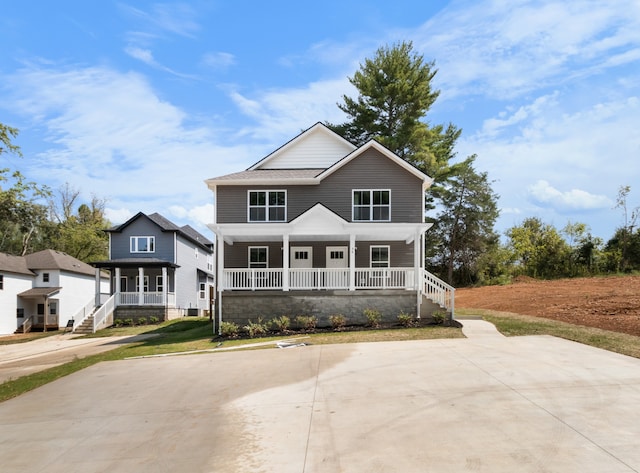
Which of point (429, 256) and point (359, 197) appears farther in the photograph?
point (429, 256)

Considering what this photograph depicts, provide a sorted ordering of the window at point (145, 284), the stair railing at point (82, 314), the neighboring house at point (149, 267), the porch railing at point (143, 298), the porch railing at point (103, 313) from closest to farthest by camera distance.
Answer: the porch railing at point (103, 313), the stair railing at point (82, 314), the neighboring house at point (149, 267), the porch railing at point (143, 298), the window at point (145, 284)

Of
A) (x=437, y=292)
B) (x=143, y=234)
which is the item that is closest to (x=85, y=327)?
(x=143, y=234)

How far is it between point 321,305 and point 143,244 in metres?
19.4

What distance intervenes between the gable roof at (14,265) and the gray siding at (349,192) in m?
21.8

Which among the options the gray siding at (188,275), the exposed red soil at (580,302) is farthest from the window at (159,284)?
the exposed red soil at (580,302)

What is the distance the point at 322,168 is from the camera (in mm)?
22484

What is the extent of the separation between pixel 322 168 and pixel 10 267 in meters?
26.0

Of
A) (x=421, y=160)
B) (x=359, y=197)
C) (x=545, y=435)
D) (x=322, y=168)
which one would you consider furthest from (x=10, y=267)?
(x=545, y=435)

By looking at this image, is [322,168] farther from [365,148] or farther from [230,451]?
[230,451]

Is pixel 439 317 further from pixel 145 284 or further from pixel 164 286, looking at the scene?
pixel 145 284

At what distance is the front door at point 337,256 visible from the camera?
20.6 m

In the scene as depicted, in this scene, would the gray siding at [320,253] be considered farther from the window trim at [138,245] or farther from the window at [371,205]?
the window trim at [138,245]

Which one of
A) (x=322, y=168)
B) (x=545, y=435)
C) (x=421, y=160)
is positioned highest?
(x=421, y=160)

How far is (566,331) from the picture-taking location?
12727 mm
